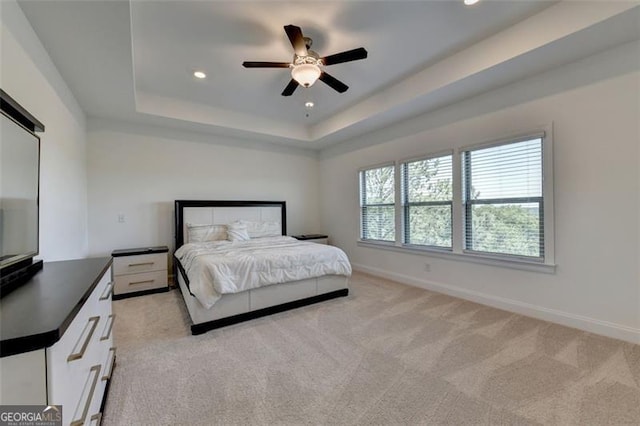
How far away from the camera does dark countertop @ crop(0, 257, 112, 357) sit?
785 mm

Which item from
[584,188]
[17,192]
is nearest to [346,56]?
[17,192]

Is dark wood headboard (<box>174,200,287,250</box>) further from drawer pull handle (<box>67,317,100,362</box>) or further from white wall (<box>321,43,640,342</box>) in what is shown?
white wall (<box>321,43,640,342</box>)

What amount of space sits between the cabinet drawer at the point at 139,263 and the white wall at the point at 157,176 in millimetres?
574

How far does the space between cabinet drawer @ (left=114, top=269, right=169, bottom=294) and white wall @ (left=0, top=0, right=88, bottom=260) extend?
0.63 meters

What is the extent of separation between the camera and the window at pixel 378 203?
475cm

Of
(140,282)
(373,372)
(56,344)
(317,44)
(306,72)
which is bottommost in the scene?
(373,372)

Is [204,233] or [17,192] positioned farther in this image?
[204,233]

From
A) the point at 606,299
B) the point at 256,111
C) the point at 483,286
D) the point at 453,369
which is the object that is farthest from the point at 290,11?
the point at 606,299

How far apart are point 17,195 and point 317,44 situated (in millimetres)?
2726

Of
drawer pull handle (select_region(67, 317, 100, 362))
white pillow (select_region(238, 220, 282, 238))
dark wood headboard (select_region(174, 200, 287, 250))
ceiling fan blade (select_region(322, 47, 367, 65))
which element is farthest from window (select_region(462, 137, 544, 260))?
drawer pull handle (select_region(67, 317, 100, 362))

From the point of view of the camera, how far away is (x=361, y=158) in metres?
5.26

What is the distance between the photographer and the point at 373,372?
2055mm

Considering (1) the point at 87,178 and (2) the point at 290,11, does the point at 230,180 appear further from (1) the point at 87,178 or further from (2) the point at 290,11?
(2) the point at 290,11

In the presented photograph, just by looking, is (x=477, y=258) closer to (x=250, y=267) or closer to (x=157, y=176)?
(x=250, y=267)
